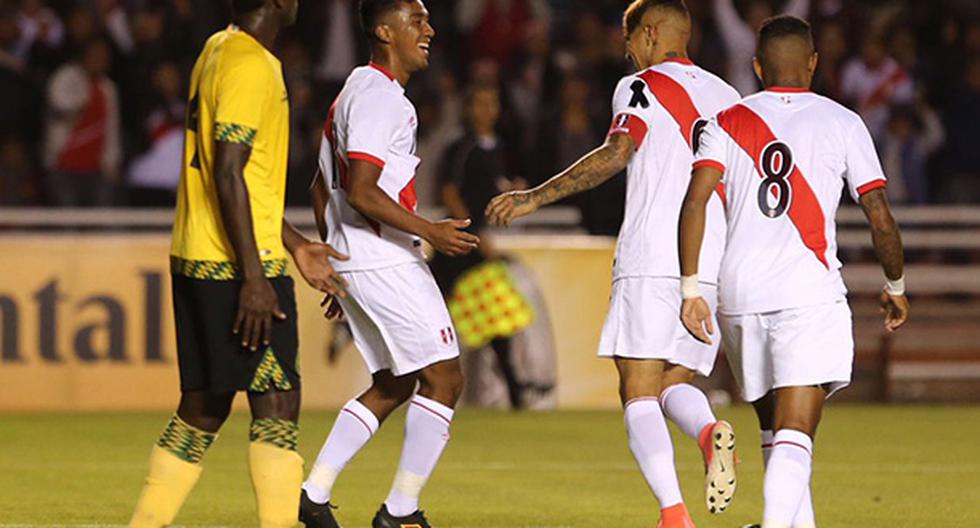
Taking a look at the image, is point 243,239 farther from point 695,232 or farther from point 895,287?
point 895,287

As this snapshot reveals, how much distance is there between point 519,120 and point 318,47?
2.48 metres

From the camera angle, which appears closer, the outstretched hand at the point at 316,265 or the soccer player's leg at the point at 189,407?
the soccer player's leg at the point at 189,407

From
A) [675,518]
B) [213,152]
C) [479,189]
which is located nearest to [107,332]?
[479,189]

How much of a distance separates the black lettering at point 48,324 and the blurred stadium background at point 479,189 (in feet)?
0.05

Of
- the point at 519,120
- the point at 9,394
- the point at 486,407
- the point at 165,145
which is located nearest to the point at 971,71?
the point at 519,120

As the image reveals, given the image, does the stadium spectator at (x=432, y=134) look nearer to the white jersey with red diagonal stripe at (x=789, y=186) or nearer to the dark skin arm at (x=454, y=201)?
the dark skin arm at (x=454, y=201)

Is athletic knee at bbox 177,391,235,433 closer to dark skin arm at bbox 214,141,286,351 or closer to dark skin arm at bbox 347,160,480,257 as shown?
dark skin arm at bbox 214,141,286,351

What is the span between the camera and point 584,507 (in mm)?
10141

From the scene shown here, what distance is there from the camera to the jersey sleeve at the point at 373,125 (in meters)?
8.38

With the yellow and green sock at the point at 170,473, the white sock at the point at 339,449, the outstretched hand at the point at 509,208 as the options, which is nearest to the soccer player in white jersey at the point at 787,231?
the outstretched hand at the point at 509,208

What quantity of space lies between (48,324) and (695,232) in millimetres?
9327

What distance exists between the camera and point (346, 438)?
8805mm

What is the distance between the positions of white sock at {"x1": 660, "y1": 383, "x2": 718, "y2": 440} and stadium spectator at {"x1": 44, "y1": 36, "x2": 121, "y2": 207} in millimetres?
9945

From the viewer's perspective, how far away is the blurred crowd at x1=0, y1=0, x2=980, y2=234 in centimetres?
1778
